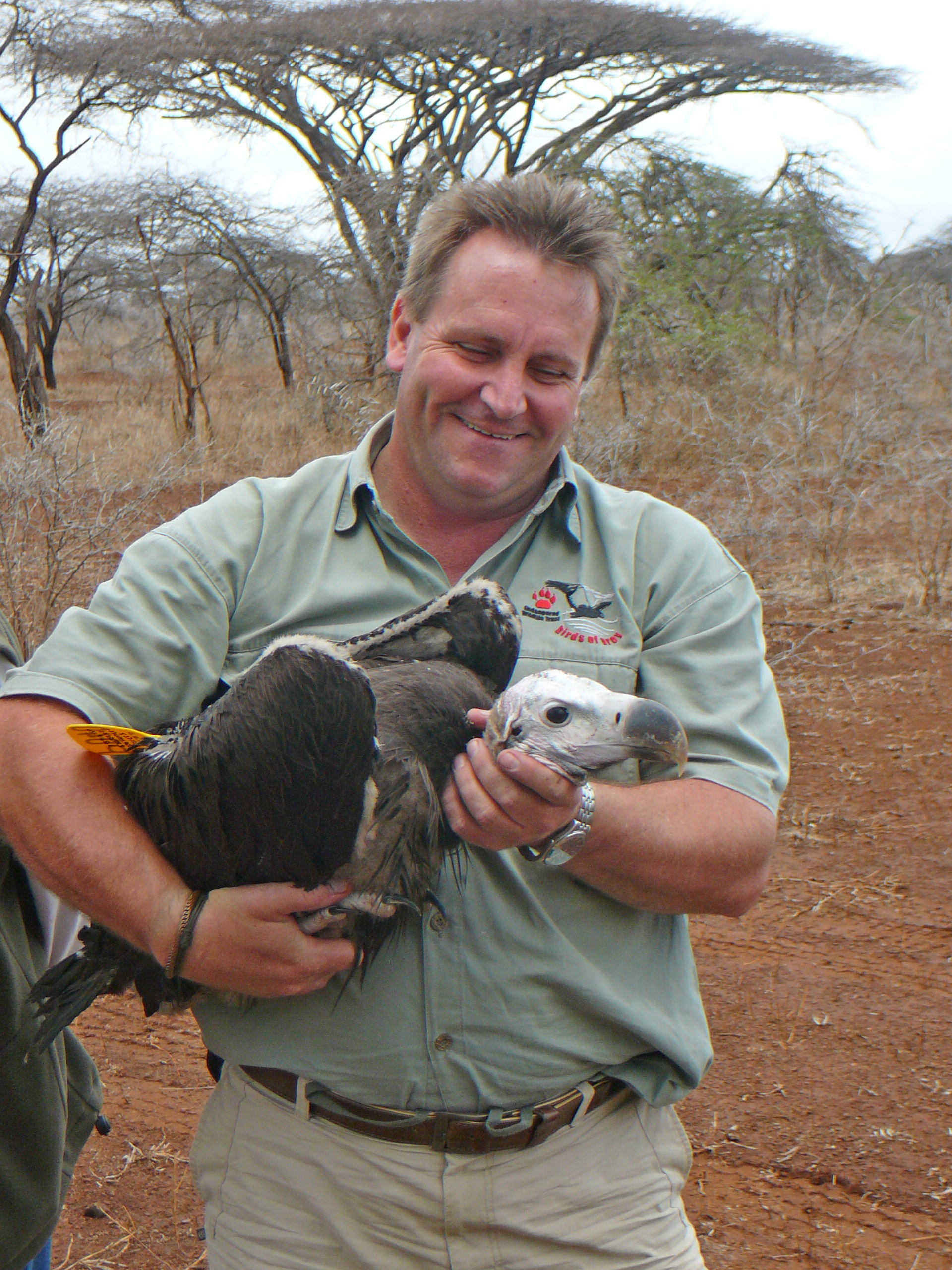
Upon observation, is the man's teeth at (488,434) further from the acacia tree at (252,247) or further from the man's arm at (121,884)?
the acacia tree at (252,247)

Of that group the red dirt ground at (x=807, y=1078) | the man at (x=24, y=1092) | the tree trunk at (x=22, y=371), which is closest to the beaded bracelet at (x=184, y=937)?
the man at (x=24, y=1092)

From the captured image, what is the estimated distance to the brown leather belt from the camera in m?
2.15

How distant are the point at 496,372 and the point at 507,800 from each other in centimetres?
98

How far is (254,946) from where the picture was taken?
6.63 ft

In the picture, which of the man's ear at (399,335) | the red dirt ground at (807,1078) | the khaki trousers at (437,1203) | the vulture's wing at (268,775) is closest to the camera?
the vulture's wing at (268,775)

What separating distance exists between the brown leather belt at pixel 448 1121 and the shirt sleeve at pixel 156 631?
2.53 feet

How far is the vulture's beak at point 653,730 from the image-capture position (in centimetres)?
200

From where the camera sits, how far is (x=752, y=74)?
61.2 ft

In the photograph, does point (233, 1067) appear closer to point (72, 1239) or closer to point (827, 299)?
point (72, 1239)

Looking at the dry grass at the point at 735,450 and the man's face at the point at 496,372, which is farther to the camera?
the dry grass at the point at 735,450

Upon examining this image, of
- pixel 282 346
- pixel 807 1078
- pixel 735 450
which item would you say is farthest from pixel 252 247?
pixel 807 1078

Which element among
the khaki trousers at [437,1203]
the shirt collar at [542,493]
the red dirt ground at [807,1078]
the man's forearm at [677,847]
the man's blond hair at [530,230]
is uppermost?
the man's blond hair at [530,230]

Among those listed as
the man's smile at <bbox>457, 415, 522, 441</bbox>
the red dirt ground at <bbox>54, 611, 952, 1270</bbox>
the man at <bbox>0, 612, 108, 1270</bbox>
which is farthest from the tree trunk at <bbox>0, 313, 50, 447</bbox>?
the man's smile at <bbox>457, 415, 522, 441</bbox>

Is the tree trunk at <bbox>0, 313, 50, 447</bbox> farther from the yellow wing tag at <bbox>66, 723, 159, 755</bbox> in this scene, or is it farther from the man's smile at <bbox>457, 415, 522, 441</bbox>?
the yellow wing tag at <bbox>66, 723, 159, 755</bbox>
